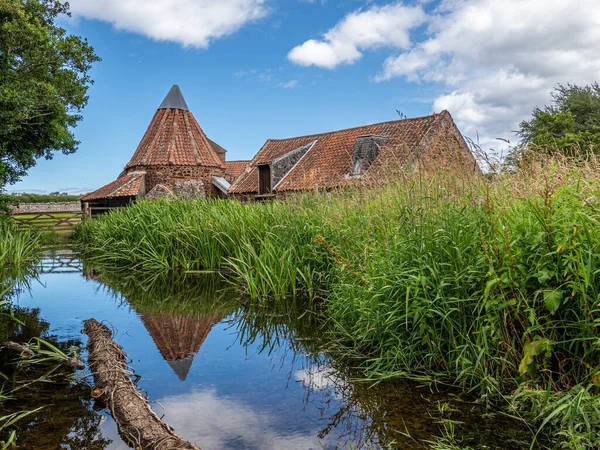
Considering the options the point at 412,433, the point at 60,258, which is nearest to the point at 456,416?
the point at 412,433

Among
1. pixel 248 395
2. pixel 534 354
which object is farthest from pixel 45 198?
pixel 534 354

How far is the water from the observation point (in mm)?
3119

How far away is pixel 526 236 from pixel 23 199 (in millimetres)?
67762

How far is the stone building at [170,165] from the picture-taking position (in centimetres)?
2542

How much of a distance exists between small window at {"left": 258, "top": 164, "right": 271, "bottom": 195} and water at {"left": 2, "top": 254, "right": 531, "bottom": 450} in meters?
19.0

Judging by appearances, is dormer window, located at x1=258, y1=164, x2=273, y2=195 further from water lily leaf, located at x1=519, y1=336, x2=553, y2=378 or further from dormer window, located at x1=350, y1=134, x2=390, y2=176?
water lily leaf, located at x1=519, y1=336, x2=553, y2=378

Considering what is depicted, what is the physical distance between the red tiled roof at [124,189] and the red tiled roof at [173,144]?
0.88m

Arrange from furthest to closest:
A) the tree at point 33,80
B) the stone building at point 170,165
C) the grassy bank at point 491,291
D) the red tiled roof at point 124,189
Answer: the stone building at point 170,165 < the red tiled roof at point 124,189 < the tree at point 33,80 < the grassy bank at point 491,291

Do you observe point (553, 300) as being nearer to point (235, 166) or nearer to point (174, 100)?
point (174, 100)

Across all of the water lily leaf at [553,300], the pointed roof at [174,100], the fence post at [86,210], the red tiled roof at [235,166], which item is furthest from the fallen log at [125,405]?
the red tiled roof at [235,166]

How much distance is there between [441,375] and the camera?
386 cm

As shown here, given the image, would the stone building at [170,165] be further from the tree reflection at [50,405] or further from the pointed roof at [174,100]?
the tree reflection at [50,405]

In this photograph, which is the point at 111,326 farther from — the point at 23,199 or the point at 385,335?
the point at 23,199

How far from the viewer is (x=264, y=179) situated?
2619 centimetres
